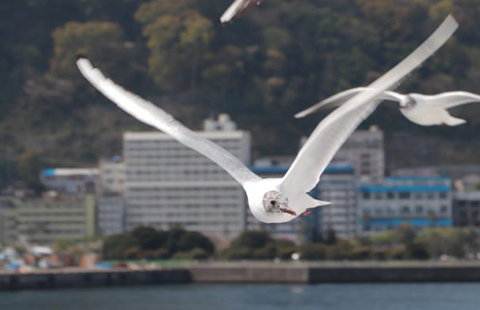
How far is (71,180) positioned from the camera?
142 metres

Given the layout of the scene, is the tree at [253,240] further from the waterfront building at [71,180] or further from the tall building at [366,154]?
the tall building at [366,154]

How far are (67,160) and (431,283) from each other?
50.0 m

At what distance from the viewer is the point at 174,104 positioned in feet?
504

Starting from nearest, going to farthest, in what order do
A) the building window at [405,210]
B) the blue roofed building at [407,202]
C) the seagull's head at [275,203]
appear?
the seagull's head at [275,203] < the blue roofed building at [407,202] < the building window at [405,210]

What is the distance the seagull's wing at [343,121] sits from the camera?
60.5ft

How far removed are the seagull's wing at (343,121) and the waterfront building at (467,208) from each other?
397 feet

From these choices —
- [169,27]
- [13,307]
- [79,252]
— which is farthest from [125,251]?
[169,27]

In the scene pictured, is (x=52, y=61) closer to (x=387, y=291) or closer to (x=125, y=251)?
(x=125, y=251)

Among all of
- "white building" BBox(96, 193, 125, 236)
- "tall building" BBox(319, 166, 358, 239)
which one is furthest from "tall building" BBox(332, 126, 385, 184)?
"white building" BBox(96, 193, 125, 236)

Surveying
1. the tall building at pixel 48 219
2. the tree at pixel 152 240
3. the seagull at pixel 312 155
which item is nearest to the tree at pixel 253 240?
the tree at pixel 152 240

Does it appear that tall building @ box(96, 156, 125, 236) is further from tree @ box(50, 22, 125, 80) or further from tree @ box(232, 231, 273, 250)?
tree @ box(232, 231, 273, 250)

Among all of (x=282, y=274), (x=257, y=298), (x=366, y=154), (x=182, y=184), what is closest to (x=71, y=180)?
(x=182, y=184)

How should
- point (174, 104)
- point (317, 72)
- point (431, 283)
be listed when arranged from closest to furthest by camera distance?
point (431, 283) → point (174, 104) → point (317, 72)

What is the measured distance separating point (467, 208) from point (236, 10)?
405 feet
